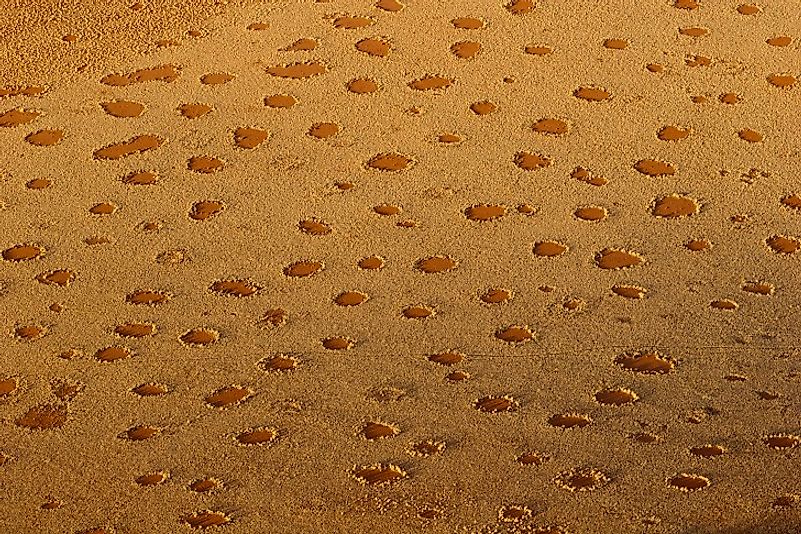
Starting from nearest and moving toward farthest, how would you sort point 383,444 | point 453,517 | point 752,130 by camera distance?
1. point 453,517
2. point 383,444
3. point 752,130

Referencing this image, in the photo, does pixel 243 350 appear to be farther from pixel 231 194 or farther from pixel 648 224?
pixel 648 224

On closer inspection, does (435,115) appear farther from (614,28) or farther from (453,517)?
(453,517)

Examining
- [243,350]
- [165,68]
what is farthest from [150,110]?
[243,350]

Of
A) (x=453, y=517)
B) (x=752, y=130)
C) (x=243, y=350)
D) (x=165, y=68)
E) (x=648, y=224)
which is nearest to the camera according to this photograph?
(x=453, y=517)

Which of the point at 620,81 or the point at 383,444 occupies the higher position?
the point at 620,81

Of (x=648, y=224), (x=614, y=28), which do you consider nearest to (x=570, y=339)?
(x=648, y=224)

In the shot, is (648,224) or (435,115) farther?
(435,115)
